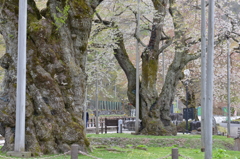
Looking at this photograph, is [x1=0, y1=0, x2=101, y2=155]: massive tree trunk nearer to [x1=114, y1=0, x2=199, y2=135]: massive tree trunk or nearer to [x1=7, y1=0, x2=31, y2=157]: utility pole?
[x1=7, y1=0, x2=31, y2=157]: utility pole

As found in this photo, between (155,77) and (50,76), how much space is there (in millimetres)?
10881

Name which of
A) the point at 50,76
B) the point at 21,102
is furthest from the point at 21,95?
the point at 50,76

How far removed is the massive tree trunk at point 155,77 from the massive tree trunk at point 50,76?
29.1 feet

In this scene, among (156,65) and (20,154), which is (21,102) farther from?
(156,65)

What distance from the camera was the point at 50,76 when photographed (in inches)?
509

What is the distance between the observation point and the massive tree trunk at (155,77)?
22234 millimetres

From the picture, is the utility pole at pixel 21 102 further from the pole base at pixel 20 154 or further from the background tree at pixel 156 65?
the background tree at pixel 156 65

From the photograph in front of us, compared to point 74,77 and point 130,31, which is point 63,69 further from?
point 130,31

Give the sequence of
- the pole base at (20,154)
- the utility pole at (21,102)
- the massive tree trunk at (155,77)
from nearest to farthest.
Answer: the pole base at (20,154) → the utility pole at (21,102) → the massive tree trunk at (155,77)

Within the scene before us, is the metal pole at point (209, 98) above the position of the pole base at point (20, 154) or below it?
above

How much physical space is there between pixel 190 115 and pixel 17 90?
16.1 meters

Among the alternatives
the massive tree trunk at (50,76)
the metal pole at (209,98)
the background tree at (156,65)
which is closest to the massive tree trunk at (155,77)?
the background tree at (156,65)

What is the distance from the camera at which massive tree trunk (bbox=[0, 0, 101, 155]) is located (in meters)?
12.5

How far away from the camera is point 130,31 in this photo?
85.0 feet
